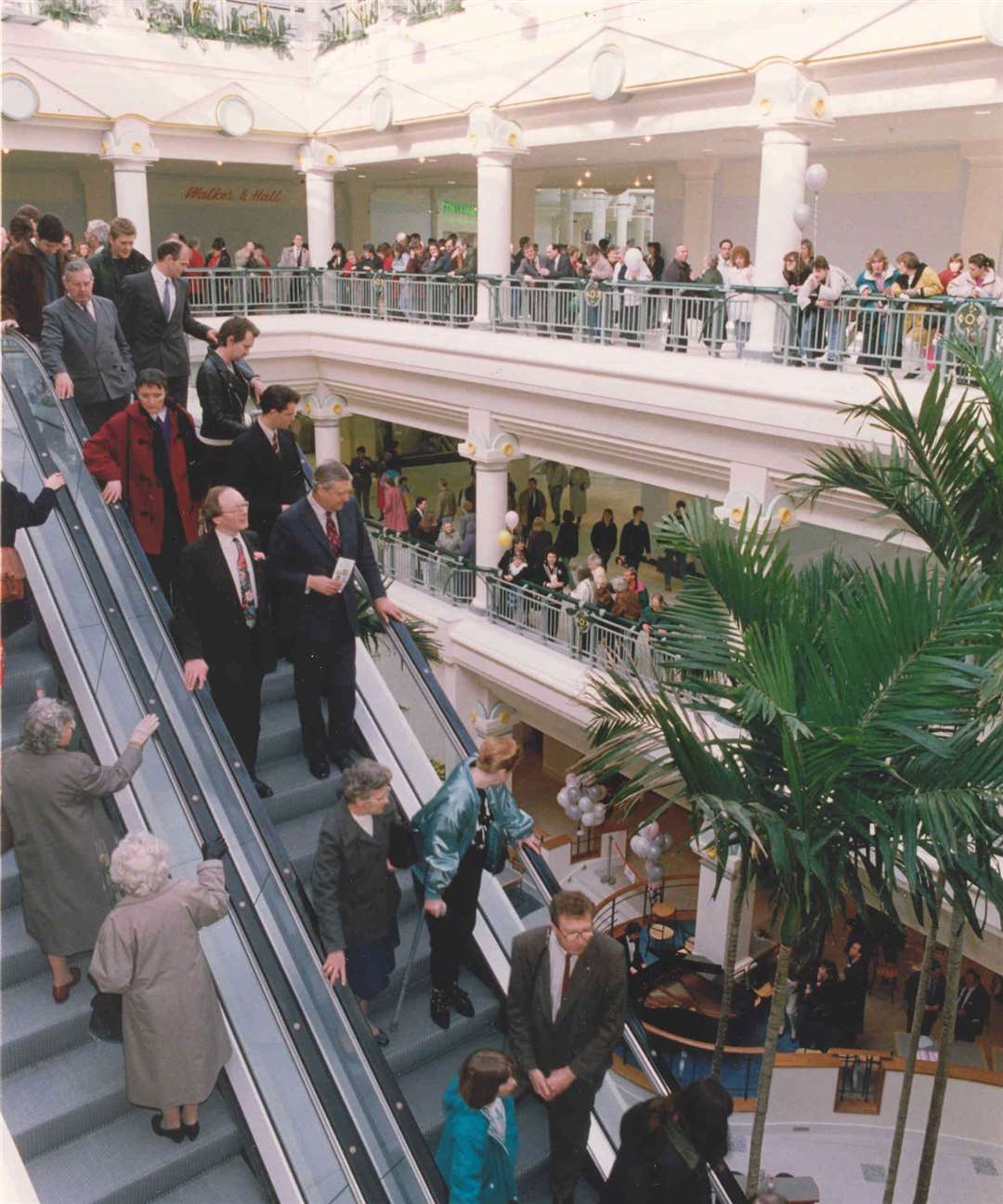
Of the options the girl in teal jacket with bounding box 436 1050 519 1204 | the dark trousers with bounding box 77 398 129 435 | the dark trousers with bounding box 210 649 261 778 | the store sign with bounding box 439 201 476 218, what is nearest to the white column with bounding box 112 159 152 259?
the store sign with bounding box 439 201 476 218

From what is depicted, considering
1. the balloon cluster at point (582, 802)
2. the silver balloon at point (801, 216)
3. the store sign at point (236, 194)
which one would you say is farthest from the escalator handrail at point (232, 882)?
the store sign at point (236, 194)

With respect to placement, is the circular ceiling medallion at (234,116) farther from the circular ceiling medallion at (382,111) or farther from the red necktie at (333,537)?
the red necktie at (333,537)

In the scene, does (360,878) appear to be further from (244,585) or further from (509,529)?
(509,529)

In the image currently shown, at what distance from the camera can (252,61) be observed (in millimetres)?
20312

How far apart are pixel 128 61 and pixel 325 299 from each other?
4.99 m

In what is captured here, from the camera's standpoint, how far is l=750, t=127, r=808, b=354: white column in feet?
41.6

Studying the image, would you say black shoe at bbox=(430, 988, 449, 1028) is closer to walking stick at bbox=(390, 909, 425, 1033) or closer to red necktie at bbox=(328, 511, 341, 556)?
walking stick at bbox=(390, 909, 425, 1033)

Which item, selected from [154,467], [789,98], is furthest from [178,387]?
[789,98]

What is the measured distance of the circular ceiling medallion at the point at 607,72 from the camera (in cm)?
1454

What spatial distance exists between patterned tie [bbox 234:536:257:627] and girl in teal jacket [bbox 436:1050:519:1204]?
2411 mm

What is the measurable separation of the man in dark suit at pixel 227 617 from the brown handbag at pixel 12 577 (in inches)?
31.3

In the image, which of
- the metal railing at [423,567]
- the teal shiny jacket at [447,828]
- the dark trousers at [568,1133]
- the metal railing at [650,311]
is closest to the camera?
the dark trousers at [568,1133]

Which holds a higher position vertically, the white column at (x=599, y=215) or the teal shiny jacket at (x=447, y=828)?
the white column at (x=599, y=215)

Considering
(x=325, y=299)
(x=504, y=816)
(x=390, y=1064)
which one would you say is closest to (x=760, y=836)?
(x=504, y=816)
